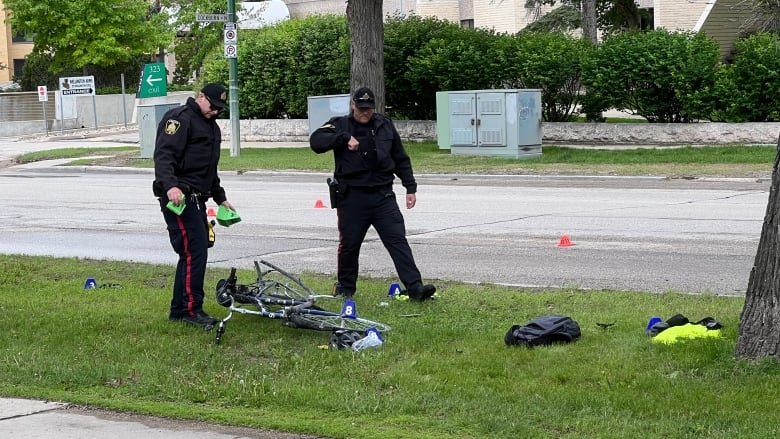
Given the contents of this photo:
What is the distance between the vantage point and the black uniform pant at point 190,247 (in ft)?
27.4

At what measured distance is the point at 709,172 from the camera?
21.4 metres

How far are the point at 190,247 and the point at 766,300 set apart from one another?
407 cm

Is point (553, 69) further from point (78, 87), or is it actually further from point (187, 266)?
point (78, 87)

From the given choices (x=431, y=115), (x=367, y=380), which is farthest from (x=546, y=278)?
(x=431, y=115)

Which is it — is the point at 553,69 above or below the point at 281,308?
above

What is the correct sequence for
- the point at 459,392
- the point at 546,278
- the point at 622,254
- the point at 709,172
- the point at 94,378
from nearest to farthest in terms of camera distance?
the point at 459,392, the point at 94,378, the point at 546,278, the point at 622,254, the point at 709,172

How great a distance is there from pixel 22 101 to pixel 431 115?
79.6ft

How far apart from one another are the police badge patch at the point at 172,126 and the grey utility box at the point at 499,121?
1816cm

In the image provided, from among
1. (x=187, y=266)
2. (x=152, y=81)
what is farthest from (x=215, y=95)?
(x=152, y=81)

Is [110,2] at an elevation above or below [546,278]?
above

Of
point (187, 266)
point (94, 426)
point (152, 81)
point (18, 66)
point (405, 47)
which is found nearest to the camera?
point (94, 426)

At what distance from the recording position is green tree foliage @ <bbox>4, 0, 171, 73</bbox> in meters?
50.8

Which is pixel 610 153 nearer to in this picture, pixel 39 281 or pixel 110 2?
pixel 39 281

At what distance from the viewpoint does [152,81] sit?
33219mm
